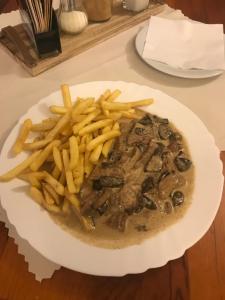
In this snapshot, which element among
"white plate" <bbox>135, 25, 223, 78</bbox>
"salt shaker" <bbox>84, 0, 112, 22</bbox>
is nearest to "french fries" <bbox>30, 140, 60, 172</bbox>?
"white plate" <bbox>135, 25, 223, 78</bbox>

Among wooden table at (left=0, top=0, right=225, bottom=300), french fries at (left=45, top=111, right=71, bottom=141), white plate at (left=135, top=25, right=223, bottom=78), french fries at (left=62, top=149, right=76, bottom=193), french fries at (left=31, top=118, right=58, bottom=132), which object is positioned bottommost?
wooden table at (left=0, top=0, right=225, bottom=300)

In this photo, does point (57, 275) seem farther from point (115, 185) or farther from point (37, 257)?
point (115, 185)

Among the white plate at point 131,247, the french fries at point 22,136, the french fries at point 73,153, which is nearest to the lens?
the white plate at point 131,247

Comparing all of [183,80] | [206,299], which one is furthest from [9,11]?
[206,299]

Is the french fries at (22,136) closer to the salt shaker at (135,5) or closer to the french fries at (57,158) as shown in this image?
the french fries at (57,158)

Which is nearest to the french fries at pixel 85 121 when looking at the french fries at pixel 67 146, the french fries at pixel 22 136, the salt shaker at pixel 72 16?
the french fries at pixel 67 146

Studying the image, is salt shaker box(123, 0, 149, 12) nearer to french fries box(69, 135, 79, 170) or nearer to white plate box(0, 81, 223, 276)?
white plate box(0, 81, 223, 276)

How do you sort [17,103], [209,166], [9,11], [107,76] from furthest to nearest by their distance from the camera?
[9,11] → [107,76] → [17,103] → [209,166]
